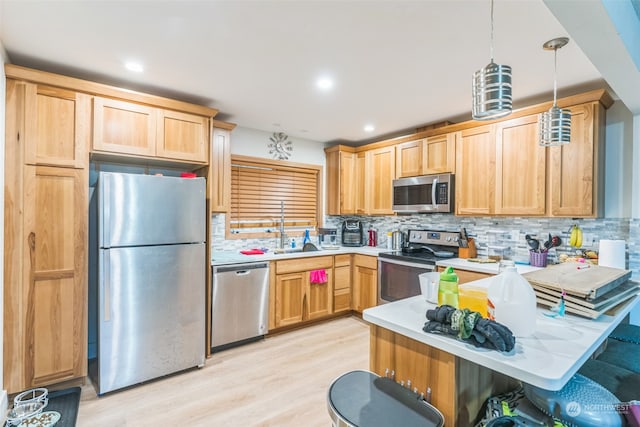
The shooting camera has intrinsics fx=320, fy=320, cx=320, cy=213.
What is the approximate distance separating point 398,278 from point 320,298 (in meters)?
0.99

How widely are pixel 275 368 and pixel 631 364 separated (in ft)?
7.80

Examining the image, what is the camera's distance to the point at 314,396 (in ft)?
7.91

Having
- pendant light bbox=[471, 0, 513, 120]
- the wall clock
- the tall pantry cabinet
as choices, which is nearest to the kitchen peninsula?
pendant light bbox=[471, 0, 513, 120]

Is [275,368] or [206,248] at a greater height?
[206,248]

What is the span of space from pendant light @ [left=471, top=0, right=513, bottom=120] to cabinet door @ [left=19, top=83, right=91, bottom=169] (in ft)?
8.79

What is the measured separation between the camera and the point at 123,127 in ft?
8.39

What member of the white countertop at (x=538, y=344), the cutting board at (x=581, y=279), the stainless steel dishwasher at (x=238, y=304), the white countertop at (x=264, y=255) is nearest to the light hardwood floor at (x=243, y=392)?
the stainless steel dishwasher at (x=238, y=304)

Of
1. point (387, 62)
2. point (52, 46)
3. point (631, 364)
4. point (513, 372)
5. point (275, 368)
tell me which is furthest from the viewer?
point (275, 368)

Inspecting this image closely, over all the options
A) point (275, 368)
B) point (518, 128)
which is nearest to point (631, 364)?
point (518, 128)

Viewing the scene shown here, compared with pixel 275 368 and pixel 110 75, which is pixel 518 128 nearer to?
pixel 275 368

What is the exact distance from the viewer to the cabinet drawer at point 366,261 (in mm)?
3912

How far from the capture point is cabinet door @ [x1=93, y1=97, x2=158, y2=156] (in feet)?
8.07

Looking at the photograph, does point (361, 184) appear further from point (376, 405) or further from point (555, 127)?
point (376, 405)

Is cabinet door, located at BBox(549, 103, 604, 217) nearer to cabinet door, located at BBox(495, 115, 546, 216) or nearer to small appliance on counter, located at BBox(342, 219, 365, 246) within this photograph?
cabinet door, located at BBox(495, 115, 546, 216)
